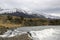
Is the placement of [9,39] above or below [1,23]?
above

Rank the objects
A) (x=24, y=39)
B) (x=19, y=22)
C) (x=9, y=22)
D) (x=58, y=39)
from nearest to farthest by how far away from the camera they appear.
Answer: (x=24, y=39), (x=58, y=39), (x=9, y=22), (x=19, y=22)

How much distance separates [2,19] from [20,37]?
47.5 m

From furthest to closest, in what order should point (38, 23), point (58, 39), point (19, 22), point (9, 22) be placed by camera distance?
point (38, 23)
point (19, 22)
point (9, 22)
point (58, 39)

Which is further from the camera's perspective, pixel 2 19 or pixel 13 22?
pixel 13 22

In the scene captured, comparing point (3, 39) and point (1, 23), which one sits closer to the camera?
point (3, 39)

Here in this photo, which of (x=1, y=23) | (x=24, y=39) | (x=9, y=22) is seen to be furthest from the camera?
(x=9, y=22)

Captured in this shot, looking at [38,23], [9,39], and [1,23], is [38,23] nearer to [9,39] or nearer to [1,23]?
[1,23]

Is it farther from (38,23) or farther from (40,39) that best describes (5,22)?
(40,39)

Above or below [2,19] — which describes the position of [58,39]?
above

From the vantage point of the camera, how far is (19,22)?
77.6 metres

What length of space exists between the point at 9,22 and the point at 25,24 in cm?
923

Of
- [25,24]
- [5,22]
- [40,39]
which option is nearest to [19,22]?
[25,24]

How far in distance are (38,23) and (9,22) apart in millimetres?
16509

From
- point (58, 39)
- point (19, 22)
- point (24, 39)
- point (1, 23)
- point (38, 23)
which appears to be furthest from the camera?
point (38, 23)
